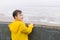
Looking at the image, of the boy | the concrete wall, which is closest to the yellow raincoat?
the boy

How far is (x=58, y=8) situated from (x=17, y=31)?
834mm

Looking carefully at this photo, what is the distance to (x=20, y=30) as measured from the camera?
4.36 metres

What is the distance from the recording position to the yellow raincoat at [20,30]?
435 cm

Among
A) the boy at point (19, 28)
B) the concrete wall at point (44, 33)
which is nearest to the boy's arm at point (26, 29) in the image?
the boy at point (19, 28)

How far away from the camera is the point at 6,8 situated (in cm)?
522

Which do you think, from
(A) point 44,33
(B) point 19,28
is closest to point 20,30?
(B) point 19,28

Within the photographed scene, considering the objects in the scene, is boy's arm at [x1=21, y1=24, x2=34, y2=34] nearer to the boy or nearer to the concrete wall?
the boy

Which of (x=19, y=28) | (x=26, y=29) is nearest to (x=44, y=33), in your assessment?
(x=26, y=29)

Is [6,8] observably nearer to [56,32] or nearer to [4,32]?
[4,32]

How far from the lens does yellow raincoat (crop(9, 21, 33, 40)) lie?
435 cm

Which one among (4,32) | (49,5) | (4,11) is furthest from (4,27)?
(49,5)

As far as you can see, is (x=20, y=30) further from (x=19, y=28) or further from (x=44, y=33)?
(x=44, y=33)

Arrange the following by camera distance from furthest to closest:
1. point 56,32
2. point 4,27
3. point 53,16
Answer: point 4,27 → point 53,16 → point 56,32

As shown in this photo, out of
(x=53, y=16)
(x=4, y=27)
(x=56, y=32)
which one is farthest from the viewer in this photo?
(x=4, y=27)
